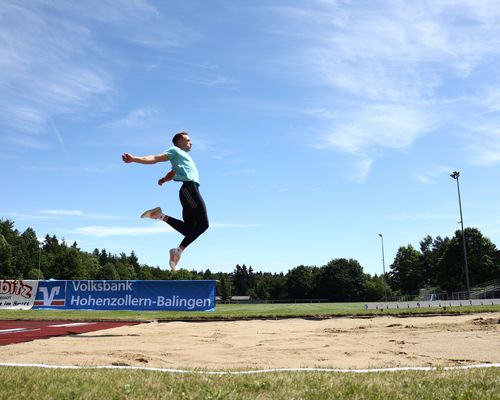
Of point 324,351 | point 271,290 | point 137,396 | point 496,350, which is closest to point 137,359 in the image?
point 137,396

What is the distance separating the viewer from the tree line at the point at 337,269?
70.7m

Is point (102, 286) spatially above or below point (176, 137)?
below

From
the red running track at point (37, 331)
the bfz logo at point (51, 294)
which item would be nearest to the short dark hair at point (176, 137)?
the red running track at point (37, 331)

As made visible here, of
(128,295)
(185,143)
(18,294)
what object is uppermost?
(185,143)

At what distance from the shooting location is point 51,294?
27.9 metres

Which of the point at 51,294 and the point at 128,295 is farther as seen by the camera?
the point at 51,294

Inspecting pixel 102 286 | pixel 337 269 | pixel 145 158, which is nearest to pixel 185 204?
pixel 145 158

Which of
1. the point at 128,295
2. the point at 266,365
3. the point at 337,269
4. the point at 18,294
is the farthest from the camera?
the point at 337,269

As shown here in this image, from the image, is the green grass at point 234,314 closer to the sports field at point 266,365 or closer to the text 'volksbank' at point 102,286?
the text 'volksbank' at point 102,286

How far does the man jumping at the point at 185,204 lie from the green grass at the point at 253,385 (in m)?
2.63

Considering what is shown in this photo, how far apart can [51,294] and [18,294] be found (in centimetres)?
257

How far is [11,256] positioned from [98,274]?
1302 inches

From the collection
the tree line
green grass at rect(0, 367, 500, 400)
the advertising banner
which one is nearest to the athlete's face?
green grass at rect(0, 367, 500, 400)

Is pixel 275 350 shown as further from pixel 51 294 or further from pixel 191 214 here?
pixel 51 294
